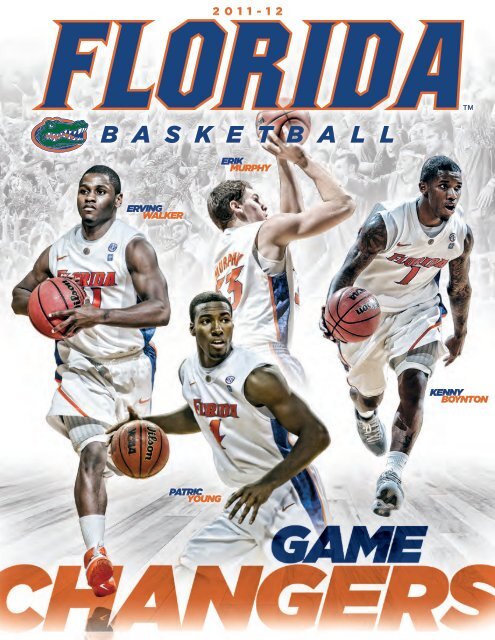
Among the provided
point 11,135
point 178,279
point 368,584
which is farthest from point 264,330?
point 11,135

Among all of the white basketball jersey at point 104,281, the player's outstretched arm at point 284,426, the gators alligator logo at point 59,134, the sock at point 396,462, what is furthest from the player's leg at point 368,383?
the gators alligator logo at point 59,134

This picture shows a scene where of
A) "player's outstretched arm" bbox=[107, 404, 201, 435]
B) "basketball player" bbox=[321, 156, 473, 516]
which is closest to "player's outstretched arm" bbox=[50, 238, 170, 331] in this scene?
"player's outstretched arm" bbox=[107, 404, 201, 435]

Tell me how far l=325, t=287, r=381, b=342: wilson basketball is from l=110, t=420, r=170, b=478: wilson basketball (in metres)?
1.42

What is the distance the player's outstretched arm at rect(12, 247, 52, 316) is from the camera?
7.31 metres

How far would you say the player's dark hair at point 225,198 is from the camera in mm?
7609

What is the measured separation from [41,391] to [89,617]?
1.66 m

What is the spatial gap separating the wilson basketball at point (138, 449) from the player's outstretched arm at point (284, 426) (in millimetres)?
665

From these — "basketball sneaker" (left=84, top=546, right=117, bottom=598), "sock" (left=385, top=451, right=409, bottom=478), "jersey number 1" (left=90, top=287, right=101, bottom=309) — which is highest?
"jersey number 1" (left=90, top=287, right=101, bottom=309)

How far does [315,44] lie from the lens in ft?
24.8

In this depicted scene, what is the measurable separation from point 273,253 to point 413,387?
4.64ft

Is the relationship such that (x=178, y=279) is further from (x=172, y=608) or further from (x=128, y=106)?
(x=172, y=608)

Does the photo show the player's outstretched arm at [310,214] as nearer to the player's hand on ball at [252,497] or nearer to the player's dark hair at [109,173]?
the player's dark hair at [109,173]

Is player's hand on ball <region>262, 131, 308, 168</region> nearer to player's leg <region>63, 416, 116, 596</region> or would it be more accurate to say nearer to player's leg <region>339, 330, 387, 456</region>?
player's leg <region>339, 330, 387, 456</region>

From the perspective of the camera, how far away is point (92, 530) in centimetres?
695
